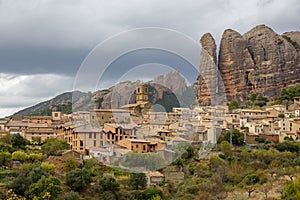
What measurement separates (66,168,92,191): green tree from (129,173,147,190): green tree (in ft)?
5.03

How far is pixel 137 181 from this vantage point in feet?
58.5

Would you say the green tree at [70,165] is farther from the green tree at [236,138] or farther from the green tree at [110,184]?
the green tree at [236,138]

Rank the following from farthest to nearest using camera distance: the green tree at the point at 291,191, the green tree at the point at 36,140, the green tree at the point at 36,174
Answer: the green tree at the point at 36,140, the green tree at the point at 36,174, the green tree at the point at 291,191

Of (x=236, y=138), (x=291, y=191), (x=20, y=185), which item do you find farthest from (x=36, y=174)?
(x=236, y=138)

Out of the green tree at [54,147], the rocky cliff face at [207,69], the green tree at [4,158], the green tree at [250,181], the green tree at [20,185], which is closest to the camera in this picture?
the green tree at [20,185]

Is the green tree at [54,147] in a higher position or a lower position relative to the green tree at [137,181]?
higher

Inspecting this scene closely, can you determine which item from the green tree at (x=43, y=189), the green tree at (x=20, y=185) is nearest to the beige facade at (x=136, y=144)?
the green tree at (x=43, y=189)

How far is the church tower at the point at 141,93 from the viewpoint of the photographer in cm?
Result: 1652

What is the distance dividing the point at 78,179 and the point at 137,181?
2.19 meters

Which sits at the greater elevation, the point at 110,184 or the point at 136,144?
the point at 136,144

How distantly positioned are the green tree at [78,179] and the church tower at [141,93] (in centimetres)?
324

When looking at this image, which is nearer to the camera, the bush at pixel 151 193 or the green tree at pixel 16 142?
the bush at pixel 151 193

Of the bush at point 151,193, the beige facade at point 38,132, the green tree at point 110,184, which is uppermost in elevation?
the beige facade at point 38,132

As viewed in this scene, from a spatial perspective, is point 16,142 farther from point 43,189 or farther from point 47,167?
point 43,189
